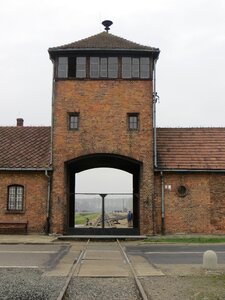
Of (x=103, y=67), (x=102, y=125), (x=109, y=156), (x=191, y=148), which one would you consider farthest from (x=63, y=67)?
(x=191, y=148)

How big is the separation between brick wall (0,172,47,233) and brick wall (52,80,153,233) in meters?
0.79

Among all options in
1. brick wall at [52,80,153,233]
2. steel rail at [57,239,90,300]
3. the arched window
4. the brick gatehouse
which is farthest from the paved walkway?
steel rail at [57,239,90,300]

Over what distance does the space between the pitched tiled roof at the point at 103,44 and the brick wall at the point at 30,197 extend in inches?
276

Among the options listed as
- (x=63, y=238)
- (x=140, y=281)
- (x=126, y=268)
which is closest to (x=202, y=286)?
(x=140, y=281)

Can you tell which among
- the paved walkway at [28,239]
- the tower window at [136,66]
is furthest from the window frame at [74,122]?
the paved walkway at [28,239]

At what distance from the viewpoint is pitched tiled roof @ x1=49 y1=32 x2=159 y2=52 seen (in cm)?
2400

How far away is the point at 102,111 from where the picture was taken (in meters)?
A: 23.9

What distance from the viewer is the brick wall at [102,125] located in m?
23.6

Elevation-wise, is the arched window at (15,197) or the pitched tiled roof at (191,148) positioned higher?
the pitched tiled roof at (191,148)

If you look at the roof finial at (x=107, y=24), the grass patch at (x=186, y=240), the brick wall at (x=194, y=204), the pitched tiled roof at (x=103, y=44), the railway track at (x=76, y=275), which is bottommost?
the railway track at (x=76, y=275)

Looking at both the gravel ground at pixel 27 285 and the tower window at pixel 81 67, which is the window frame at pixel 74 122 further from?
the gravel ground at pixel 27 285

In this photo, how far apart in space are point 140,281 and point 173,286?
84 centimetres

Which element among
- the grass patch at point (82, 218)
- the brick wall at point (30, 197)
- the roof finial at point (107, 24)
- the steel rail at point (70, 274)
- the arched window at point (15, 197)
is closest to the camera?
the steel rail at point (70, 274)

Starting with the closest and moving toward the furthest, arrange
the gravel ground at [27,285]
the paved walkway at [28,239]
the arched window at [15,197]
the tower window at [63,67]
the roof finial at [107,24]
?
the gravel ground at [27,285]
the paved walkway at [28,239]
the arched window at [15,197]
the tower window at [63,67]
the roof finial at [107,24]
